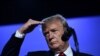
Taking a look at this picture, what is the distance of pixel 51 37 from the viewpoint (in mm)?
1817

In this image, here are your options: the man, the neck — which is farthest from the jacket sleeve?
the neck

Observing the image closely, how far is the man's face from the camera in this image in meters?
1.80

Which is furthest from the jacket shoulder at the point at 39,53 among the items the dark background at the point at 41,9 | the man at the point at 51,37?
the dark background at the point at 41,9

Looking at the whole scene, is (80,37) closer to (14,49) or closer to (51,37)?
(51,37)

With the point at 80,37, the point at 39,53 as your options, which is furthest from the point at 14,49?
the point at 80,37

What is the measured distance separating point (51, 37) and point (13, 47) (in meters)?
0.28

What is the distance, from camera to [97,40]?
180 centimetres

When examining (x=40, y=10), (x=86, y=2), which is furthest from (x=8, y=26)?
(x=86, y=2)

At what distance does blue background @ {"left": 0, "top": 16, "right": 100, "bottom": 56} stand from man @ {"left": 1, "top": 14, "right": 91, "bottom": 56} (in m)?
0.03

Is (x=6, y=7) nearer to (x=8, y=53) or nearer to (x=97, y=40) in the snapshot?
(x=8, y=53)

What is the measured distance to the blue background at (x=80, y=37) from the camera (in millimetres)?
1799

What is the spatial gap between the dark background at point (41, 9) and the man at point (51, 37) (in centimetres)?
5

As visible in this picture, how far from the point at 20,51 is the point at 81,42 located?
0.44 meters

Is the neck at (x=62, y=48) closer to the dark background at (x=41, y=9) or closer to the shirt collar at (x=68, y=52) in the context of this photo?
the shirt collar at (x=68, y=52)
